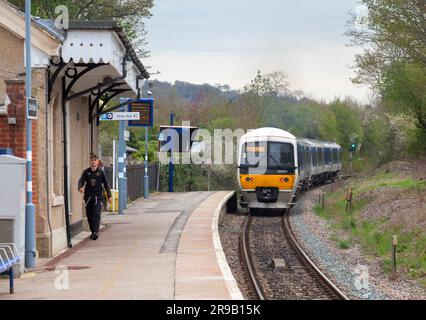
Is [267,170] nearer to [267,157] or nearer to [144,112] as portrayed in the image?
[267,157]

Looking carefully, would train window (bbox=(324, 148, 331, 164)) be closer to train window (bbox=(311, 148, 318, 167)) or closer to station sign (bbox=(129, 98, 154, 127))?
train window (bbox=(311, 148, 318, 167))

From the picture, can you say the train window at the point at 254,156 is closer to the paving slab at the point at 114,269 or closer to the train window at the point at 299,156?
the train window at the point at 299,156

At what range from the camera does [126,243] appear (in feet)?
56.1

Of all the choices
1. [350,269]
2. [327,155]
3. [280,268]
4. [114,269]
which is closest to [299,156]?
[350,269]

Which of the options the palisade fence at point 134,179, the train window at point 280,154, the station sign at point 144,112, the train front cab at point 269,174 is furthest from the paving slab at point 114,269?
the palisade fence at point 134,179

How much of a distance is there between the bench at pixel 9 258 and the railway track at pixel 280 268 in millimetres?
3545

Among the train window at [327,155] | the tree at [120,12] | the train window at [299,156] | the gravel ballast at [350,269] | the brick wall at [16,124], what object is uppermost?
the tree at [120,12]

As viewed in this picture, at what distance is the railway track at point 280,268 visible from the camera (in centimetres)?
1353

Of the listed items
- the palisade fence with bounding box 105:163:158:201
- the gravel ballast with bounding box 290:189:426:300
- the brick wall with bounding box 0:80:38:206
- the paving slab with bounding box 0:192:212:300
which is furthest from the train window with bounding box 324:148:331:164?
the brick wall with bounding box 0:80:38:206

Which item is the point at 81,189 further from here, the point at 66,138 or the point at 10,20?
the point at 10,20

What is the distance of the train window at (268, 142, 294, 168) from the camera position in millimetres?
28716

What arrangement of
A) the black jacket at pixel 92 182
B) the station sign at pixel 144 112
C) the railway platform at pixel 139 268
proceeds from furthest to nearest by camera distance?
the station sign at pixel 144 112 < the black jacket at pixel 92 182 < the railway platform at pixel 139 268

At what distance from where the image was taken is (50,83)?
1501cm

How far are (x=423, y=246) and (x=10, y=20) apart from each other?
30.4 feet
